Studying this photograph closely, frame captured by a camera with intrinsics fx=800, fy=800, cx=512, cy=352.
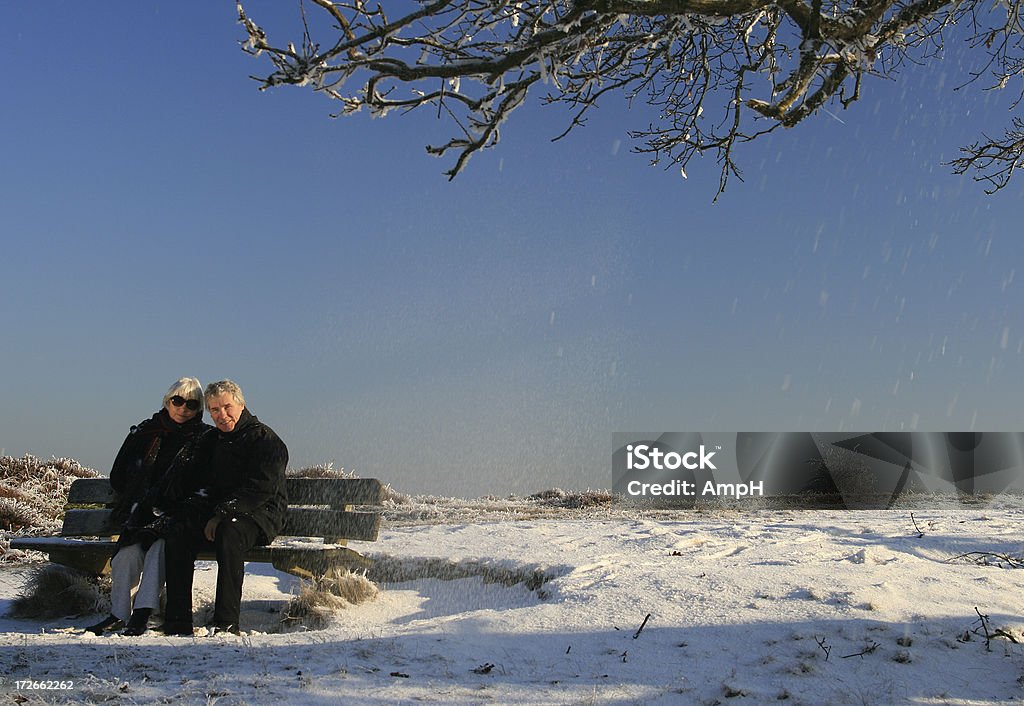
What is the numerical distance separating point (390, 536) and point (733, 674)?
648 cm

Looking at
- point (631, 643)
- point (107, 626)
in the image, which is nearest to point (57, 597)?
point (107, 626)

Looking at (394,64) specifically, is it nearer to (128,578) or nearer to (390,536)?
(128,578)

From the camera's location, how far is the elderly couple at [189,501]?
5672mm

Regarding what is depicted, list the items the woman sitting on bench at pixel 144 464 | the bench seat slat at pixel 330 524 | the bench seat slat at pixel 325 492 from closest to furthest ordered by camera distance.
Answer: the woman sitting on bench at pixel 144 464, the bench seat slat at pixel 330 524, the bench seat slat at pixel 325 492

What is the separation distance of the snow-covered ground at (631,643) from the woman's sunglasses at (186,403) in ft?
5.39

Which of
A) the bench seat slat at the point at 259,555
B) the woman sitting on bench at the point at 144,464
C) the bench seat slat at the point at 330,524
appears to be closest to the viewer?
the woman sitting on bench at the point at 144,464

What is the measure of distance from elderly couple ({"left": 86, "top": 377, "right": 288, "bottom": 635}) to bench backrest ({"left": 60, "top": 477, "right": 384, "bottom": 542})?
34 cm

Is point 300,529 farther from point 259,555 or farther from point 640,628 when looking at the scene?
point 640,628

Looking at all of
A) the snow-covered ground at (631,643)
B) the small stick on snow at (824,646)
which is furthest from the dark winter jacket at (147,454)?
the small stick on snow at (824,646)

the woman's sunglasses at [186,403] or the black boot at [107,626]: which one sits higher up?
the woman's sunglasses at [186,403]

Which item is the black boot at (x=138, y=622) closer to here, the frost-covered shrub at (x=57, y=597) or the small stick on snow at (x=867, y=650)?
the frost-covered shrub at (x=57, y=597)

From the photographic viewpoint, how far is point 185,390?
252 inches

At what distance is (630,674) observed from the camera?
12.8ft

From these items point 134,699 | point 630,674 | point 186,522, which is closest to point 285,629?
point 186,522
